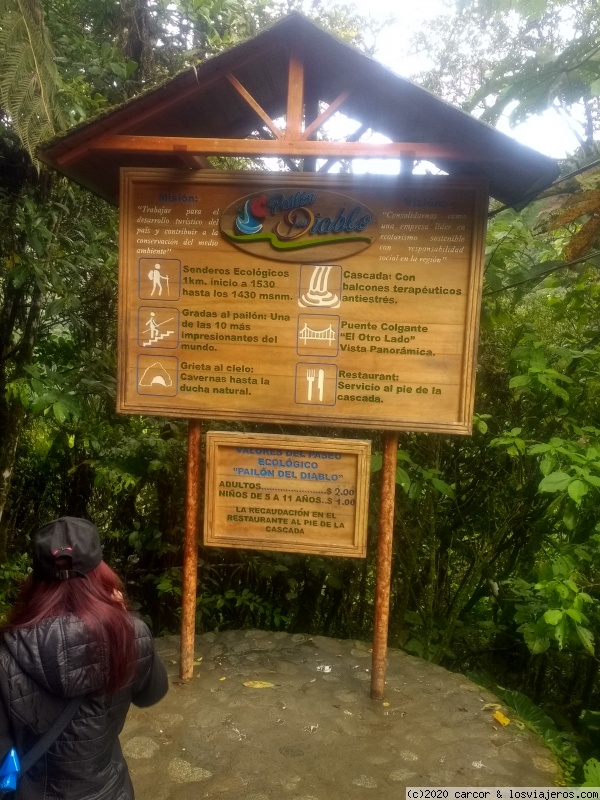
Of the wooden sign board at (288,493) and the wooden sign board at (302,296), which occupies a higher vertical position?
the wooden sign board at (302,296)

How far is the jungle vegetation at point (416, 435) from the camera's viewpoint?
12.6ft

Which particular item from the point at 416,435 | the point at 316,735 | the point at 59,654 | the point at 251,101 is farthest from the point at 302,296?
the point at 316,735

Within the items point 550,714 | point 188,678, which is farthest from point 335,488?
point 550,714

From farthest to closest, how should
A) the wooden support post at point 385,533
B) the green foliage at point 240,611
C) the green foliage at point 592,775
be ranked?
the green foliage at point 240,611, the wooden support post at point 385,533, the green foliage at point 592,775

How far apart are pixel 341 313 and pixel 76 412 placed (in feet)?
5.67

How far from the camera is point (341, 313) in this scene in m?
3.45

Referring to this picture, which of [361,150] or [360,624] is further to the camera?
[360,624]

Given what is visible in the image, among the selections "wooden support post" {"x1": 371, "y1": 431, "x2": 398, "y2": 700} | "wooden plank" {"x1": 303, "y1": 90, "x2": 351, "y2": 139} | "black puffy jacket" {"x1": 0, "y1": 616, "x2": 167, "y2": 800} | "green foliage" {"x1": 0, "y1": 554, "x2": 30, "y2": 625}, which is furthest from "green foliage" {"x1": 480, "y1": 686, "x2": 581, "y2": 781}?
"green foliage" {"x1": 0, "y1": 554, "x2": 30, "y2": 625}

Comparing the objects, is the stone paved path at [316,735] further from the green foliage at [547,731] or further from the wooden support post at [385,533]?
the wooden support post at [385,533]

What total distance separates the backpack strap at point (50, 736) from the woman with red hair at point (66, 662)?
0.04 ft

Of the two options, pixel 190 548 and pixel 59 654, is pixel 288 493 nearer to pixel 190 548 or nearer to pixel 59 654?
pixel 190 548

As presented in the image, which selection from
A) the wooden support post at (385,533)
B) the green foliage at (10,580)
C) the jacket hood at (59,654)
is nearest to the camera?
the jacket hood at (59,654)

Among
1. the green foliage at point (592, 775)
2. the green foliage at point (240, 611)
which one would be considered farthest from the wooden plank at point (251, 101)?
the green foliage at point (240, 611)

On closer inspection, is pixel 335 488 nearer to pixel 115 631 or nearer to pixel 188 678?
pixel 188 678
